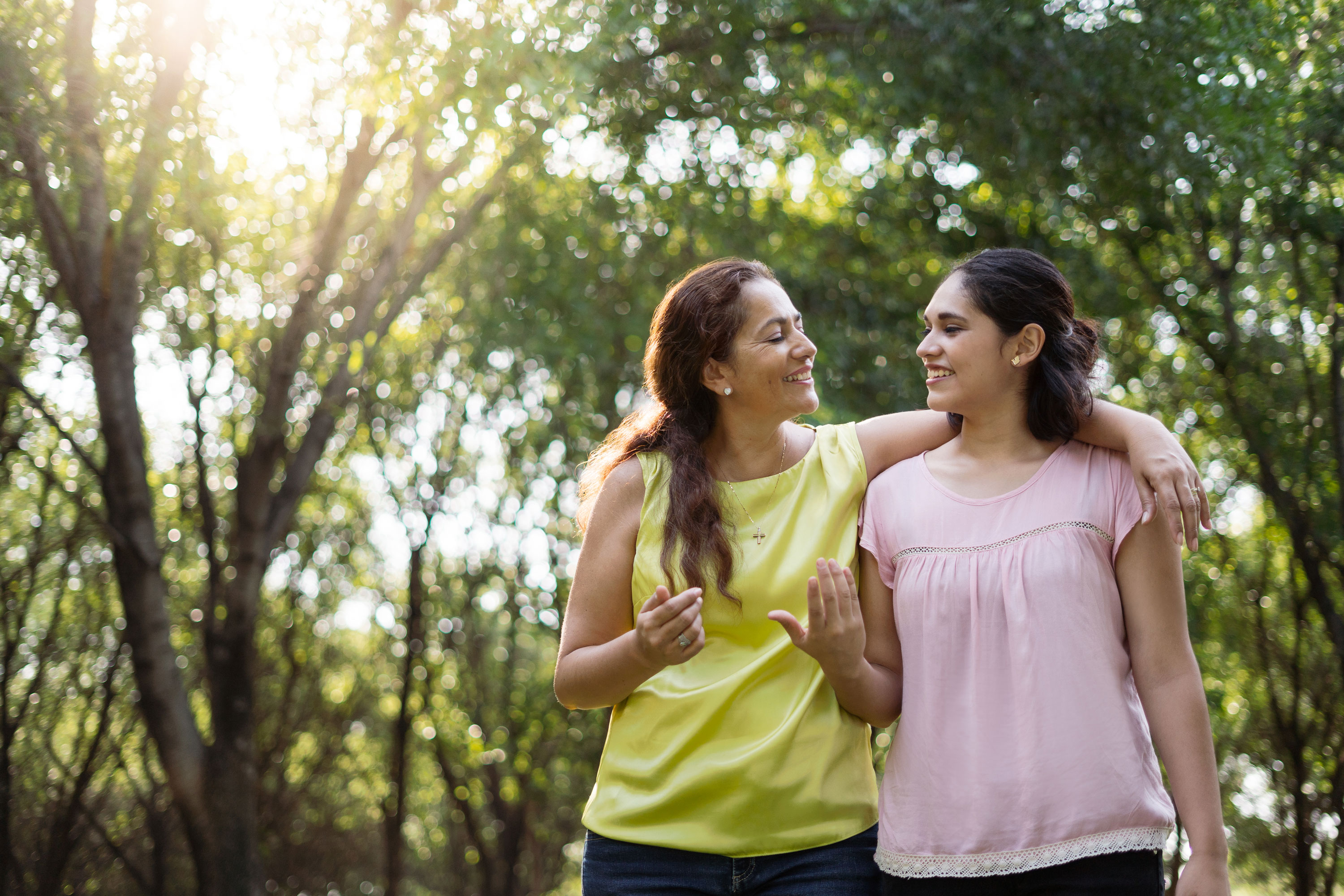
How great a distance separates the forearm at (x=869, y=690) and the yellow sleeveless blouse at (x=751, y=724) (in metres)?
0.06

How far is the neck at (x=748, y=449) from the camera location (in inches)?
98.9

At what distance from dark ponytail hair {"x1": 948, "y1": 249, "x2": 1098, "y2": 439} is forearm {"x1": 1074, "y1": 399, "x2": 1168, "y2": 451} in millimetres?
22

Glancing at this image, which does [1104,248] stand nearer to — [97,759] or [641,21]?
[641,21]

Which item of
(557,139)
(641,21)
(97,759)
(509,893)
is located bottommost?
(509,893)

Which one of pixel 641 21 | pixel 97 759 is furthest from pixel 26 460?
pixel 641 21

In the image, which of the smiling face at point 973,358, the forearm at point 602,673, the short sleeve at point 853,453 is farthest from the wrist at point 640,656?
the smiling face at point 973,358

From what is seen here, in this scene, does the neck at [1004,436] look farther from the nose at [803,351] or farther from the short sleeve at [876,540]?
the nose at [803,351]

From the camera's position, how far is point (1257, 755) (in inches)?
291

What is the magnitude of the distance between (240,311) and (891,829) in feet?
19.4

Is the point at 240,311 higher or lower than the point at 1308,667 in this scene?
higher

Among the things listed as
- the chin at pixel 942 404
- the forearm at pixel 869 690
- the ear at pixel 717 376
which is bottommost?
the forearm at pixel 869 690

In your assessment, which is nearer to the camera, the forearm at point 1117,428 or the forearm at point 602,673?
the forearm at point 1117,428

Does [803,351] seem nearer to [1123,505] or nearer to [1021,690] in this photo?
[1123,505]

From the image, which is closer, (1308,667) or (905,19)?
(905,19)
